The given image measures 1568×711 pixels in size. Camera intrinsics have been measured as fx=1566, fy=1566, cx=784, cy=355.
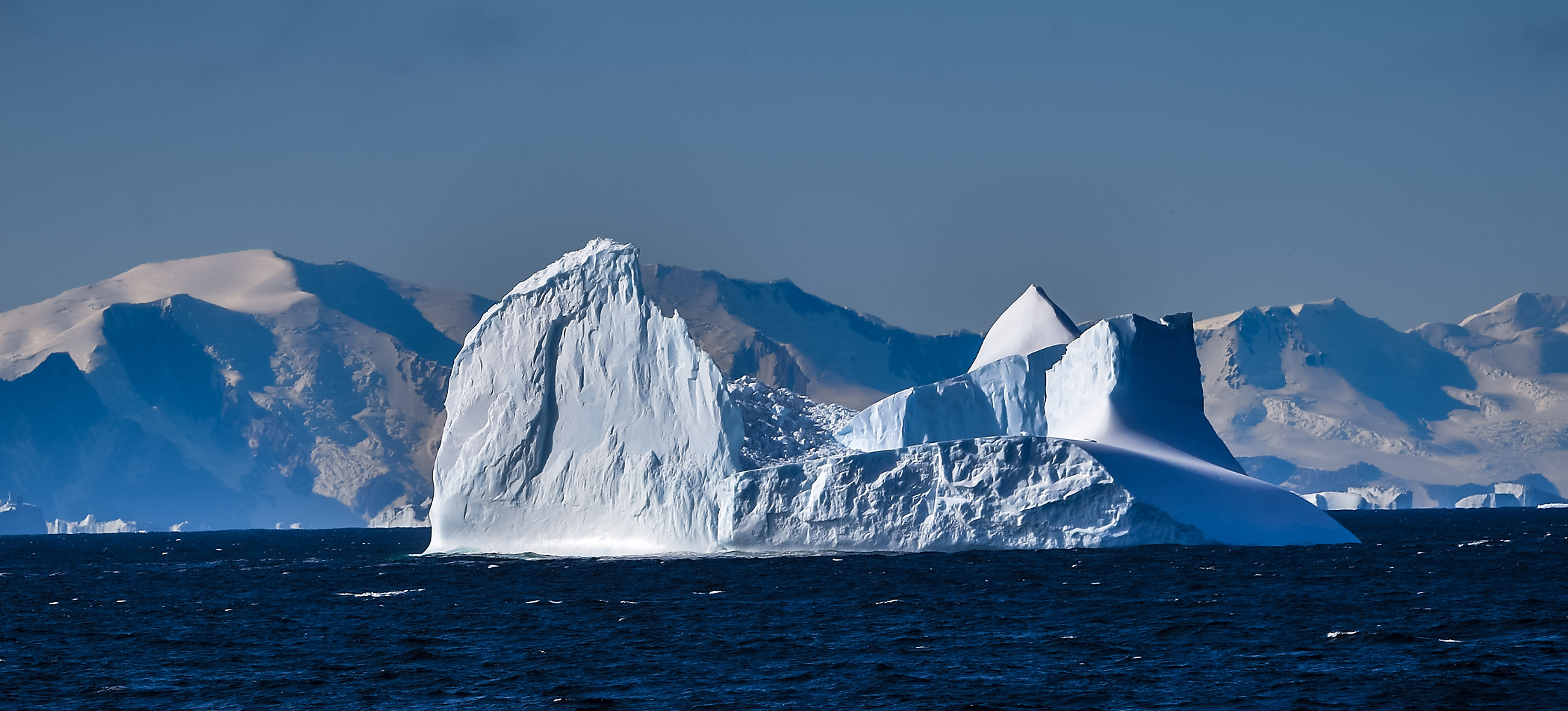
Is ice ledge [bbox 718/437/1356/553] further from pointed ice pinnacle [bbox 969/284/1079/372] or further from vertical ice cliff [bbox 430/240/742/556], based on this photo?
pointed ice pinnacle [bbox 969/284/1079/372]

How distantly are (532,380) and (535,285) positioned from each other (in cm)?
282

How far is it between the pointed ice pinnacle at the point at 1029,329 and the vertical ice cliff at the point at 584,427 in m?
15.1

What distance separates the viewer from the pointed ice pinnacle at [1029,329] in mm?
57000

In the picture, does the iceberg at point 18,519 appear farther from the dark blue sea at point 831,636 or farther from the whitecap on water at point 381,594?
the whitecap on water at point 381,594

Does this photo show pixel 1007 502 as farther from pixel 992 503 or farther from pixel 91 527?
pixel 91 527

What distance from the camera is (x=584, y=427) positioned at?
44812mm

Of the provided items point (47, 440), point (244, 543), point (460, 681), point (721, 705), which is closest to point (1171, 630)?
point (721, 705)

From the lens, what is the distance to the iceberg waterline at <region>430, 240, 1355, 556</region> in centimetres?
4000

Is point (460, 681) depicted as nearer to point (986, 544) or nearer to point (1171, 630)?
point (1171, 630)

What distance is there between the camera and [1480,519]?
9700 centimetres

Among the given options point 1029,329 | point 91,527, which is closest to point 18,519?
point 91,527

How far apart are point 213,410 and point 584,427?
435 feet

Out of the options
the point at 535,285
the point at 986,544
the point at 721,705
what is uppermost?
the point at 535,285

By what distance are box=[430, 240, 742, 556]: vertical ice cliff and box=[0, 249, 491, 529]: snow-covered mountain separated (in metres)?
106
